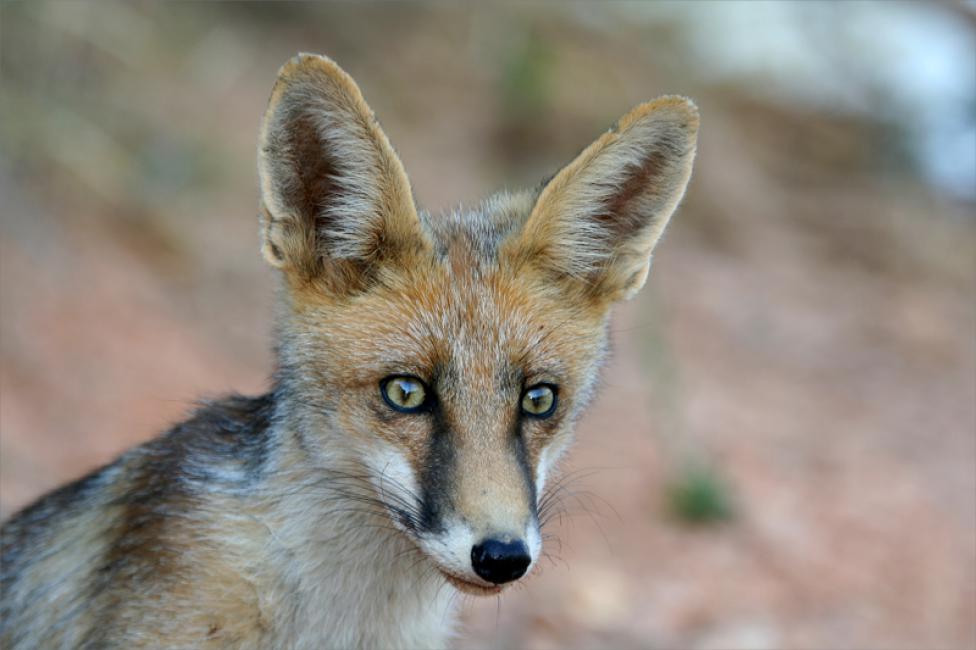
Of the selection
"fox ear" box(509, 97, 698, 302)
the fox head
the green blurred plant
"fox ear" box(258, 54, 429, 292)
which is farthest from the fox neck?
the green blurred plant

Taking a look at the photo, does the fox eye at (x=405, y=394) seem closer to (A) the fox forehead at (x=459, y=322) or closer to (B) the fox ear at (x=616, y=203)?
(A) the fox forehead at (x=459, y=322)

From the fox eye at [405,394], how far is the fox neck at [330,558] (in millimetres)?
324

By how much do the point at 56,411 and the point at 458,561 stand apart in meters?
5.69

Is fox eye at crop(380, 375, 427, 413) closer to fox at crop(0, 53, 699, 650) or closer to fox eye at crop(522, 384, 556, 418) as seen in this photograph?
fox at crop(0, 53, 699, 650)

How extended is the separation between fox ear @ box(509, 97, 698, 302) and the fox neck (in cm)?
109

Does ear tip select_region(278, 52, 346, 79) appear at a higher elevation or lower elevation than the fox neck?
higher

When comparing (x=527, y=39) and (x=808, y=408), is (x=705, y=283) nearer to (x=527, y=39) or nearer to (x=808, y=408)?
(x=808, y=408)

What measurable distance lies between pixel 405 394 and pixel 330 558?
0.78 metres

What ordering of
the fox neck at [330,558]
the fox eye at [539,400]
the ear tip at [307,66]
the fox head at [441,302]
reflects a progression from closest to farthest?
the fox head at [441,302] < the ear tip at [307,66] < the fox eye at [539,400] < the fox neck at [330,558]

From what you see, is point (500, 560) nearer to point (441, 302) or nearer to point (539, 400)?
point (539, 400)

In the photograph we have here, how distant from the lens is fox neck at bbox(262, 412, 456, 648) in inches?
158

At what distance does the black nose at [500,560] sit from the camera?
130 inches

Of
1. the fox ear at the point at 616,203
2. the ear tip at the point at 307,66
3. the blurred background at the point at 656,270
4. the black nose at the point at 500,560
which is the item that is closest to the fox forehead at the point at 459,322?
the fox ear at the point at 616,203

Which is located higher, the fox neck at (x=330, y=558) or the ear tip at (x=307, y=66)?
the ear tip at (x=307, y=66)
